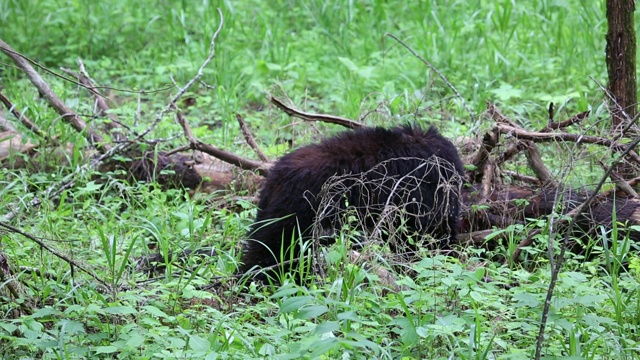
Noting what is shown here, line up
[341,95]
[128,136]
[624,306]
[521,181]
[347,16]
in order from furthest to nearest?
[347,16] → [341,95] → [128,136] → [521,181] → [624,306]

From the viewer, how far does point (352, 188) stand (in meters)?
4.09

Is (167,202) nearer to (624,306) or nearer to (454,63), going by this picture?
(624,306)

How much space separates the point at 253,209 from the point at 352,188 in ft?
3.01

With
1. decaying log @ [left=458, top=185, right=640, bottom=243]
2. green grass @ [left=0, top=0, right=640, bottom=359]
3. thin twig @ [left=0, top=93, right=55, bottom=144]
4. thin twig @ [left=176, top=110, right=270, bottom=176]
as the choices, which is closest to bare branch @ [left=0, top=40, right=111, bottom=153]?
green grass @ [left=0, top=0, right=640, bottom=359]

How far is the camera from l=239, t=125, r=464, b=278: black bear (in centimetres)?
401

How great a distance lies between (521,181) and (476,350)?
228cm

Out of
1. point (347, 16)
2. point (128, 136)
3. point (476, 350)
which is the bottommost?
point (476, 350)

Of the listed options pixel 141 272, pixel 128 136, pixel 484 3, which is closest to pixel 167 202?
pixel 128 136

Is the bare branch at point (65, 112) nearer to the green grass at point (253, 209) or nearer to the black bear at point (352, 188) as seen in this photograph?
the green grass at point (253, 209)

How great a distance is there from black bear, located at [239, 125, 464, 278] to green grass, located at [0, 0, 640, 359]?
0.92 feet

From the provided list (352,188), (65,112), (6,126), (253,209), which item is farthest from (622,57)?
→ (6,126)

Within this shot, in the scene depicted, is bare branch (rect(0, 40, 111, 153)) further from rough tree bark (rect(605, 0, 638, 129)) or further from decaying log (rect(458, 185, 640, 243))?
rough tree bark (rect(605, 0, 638, 129))

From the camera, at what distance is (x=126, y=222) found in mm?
4395

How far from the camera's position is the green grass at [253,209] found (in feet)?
9.39
